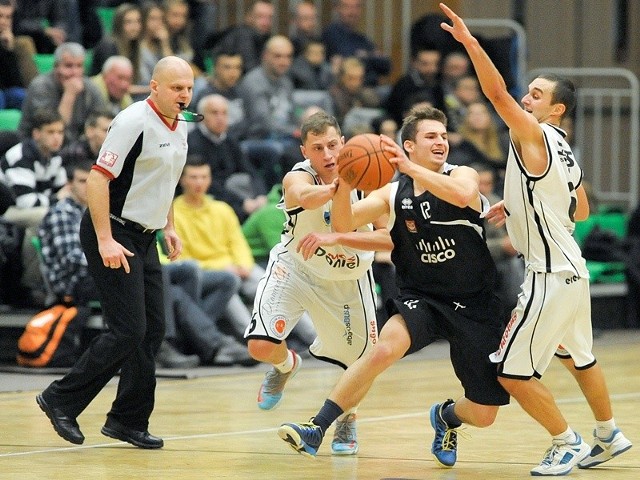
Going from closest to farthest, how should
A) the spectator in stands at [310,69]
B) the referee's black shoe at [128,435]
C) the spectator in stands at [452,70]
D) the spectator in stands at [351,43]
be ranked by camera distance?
1. the referee's black shoe at [128,435]
2. the spectator in stands at [310,69]
3. the spectator in stands at [452,70]
4. the spectator in stands at [351,43]

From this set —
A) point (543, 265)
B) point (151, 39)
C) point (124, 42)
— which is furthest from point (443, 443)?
point (151, 39)

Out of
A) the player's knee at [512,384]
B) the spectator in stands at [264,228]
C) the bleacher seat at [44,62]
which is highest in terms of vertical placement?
the bleacher seat at [44,62]

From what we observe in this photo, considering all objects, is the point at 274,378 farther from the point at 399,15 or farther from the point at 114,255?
the point at 399,15

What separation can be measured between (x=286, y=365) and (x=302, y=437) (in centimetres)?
149

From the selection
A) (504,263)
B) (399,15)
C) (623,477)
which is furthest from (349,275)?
(399,15)

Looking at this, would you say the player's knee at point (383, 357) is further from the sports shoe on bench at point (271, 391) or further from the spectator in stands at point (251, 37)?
the spectator in stands at point (251, 37)

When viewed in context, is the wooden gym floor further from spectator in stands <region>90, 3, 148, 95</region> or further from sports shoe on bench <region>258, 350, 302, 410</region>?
spectator in stands <region>90, 3, 148, 95</region>

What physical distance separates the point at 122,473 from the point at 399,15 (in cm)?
1152

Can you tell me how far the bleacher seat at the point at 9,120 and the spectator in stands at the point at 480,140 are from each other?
4.39 meters

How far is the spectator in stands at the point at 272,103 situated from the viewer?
1382 cm

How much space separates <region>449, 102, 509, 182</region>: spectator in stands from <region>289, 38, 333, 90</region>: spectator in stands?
161 centimetres

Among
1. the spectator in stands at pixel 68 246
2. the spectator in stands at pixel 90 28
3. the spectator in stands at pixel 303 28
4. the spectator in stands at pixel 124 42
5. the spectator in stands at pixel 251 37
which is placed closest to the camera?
the spectator in stands at pixel 68 246

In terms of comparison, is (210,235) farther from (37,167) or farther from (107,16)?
(107,16)

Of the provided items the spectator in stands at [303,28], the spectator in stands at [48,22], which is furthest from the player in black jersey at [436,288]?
the spectator in stands at [303,28]
